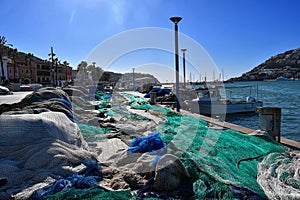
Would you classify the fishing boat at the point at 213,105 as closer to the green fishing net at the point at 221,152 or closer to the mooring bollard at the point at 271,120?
the green fishing net at the point at 221,152

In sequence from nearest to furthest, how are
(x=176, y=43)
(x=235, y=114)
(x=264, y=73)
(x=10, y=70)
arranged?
(x=176, y=43), (x=235, y=114), (x=10, y=70), (x=264, y=73)

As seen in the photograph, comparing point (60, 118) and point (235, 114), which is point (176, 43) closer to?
point (60, 118)

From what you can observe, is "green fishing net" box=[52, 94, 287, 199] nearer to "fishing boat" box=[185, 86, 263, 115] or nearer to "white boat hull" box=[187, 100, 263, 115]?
"white boat hull" box=[187, 100, 263, 115]

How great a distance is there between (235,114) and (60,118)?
16.1 metres

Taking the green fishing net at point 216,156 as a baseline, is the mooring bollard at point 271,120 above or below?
above

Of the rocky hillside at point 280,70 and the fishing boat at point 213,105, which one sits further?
the rocky hillside at point 280,70

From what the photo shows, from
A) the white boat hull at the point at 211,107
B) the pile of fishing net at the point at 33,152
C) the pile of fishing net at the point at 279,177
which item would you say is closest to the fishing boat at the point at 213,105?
the white boat hull at the point at 211,107

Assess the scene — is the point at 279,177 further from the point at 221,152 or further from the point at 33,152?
the point at 33,152

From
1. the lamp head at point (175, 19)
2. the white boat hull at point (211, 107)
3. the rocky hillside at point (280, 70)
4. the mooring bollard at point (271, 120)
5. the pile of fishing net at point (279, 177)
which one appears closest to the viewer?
the pile of fishing net at point (279, 177)

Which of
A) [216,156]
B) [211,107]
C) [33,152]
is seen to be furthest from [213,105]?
[33,152]

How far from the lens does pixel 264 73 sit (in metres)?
141

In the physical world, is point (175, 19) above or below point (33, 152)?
above

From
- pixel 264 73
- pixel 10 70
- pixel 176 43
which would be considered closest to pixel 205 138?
pixel 176 43

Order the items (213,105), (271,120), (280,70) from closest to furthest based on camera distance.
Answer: (271,120)
(213,105)
(280,70)
